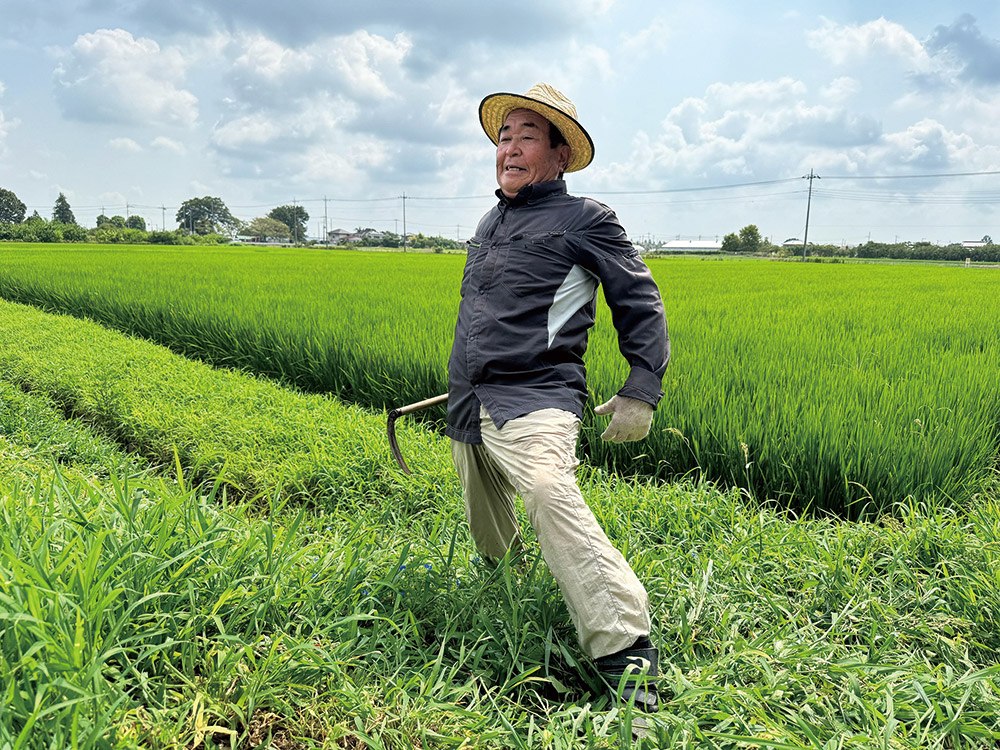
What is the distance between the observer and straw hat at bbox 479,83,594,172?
1928 millimetres

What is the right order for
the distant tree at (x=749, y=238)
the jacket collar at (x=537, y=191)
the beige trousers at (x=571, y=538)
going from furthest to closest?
the distant tree at (x=749, y=238)
the jacket collar at (x=537, y=191)
the beige trousers at (x=571, y=538)

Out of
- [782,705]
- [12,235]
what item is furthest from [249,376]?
[12,235]

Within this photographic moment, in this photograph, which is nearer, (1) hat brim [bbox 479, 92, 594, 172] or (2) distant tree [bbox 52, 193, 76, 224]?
(1) hat brim [bbox 479, 92, 594, 172]

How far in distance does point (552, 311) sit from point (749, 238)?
83.5 meters

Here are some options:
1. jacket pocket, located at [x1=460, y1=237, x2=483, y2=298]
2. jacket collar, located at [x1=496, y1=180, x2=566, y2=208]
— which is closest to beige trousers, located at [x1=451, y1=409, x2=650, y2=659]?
jacket pocket, located at [x1=460, y1=237, x2=483, y2=298]

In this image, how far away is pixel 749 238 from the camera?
78375 mm

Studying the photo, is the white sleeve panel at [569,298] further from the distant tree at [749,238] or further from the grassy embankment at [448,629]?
the distant tree at [749,238]

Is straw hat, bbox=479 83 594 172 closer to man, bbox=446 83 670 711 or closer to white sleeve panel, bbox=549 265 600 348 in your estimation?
man, bbox=446 83 670 711

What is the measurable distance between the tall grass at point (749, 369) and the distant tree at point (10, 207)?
9346 cm

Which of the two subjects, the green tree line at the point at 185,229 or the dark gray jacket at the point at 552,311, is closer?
the dark gray jacket at the point at 552,311

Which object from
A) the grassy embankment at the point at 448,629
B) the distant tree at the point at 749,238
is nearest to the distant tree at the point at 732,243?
the distant tree at the point at 749,238

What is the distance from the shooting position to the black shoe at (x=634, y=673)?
65.5 inches

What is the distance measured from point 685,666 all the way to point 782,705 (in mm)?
286

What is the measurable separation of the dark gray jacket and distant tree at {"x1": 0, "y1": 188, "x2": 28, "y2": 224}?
10074cm
